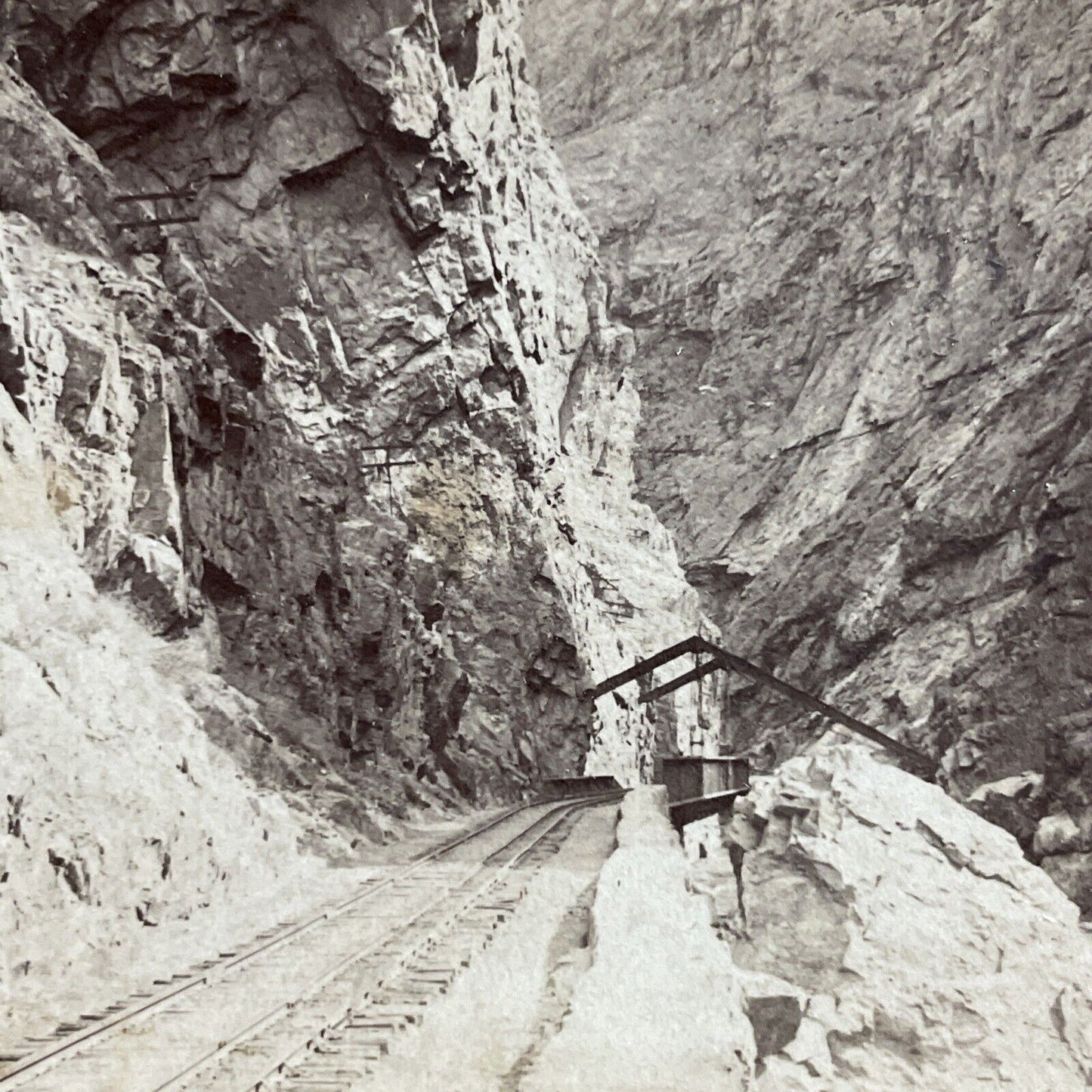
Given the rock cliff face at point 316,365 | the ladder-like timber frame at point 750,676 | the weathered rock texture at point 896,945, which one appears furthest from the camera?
the ladder-like timber frame at point 750,676

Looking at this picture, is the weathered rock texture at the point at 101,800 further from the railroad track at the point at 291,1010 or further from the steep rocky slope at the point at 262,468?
the railroad track at the point at 291,1010

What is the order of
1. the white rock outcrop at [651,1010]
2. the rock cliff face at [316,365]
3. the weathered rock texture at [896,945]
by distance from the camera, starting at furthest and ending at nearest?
the rock cliff face at [316,365], the weathered rock texture at [896,945], the white rock outcrop at [651,1010]

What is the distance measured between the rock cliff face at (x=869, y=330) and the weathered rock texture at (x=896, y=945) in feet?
75.1

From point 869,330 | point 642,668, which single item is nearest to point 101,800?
point 642,668

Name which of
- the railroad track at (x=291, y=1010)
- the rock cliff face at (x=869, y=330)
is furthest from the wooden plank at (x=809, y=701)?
the railroad track at (x=291, y=1010)

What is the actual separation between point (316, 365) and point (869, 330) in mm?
41549

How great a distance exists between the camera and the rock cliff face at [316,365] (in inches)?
768

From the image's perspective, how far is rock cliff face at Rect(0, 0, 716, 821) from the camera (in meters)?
19.5

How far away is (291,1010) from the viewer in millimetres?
8492

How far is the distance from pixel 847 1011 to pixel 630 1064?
5.66 metres

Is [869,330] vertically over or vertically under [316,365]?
over

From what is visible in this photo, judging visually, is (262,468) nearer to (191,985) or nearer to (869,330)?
(191,985)

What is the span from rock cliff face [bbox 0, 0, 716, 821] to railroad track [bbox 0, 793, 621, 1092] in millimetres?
8315

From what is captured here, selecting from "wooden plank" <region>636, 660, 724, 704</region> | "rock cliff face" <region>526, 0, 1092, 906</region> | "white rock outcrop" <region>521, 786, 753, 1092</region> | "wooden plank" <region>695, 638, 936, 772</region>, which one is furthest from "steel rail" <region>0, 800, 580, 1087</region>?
"rock cliff face" <region>526, 0, 1092, 906</region>
